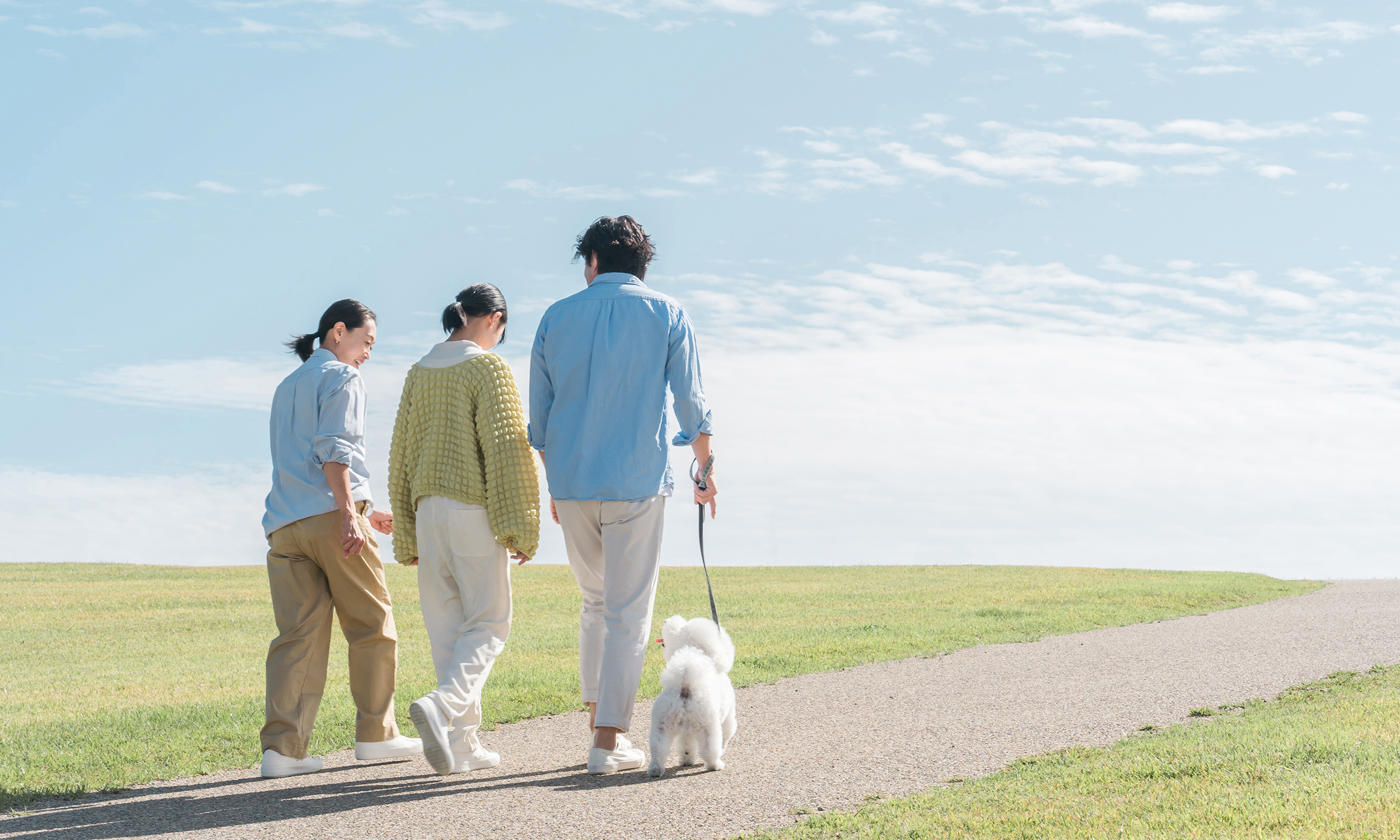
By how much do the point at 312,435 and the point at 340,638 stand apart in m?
11.1

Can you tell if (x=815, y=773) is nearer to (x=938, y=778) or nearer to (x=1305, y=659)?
(x=938, y=778)

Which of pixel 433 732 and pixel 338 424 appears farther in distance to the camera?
pixel 338 424

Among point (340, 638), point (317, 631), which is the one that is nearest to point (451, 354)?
point (317, 631)

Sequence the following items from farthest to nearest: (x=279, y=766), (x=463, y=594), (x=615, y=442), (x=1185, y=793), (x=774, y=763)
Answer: (x=279, y=766)
(x=774, y=763)
(x=463, y=594)
(x=615, y=442)
(x=1185, y=793)

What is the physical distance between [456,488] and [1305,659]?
783 cm

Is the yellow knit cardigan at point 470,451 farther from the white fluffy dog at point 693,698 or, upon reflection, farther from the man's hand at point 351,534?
the white fluffy dog at point 693,698

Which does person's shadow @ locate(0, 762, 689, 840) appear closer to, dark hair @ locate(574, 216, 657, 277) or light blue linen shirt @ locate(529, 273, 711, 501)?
light blue linen shirt @ locate(529, 273, 711, 501)

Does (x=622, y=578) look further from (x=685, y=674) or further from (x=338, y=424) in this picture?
(x=338, y=424)

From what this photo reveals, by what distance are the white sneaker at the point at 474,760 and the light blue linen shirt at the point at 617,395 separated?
1412 mm

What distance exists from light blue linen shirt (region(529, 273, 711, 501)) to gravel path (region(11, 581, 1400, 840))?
1.45m

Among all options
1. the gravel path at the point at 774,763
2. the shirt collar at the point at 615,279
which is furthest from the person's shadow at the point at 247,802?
Result: the shirt collar at the point at 615,279

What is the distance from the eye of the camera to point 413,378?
5.61 metres

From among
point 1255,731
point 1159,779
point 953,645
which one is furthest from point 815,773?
point 953,645

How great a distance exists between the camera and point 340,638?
52.3 feet
